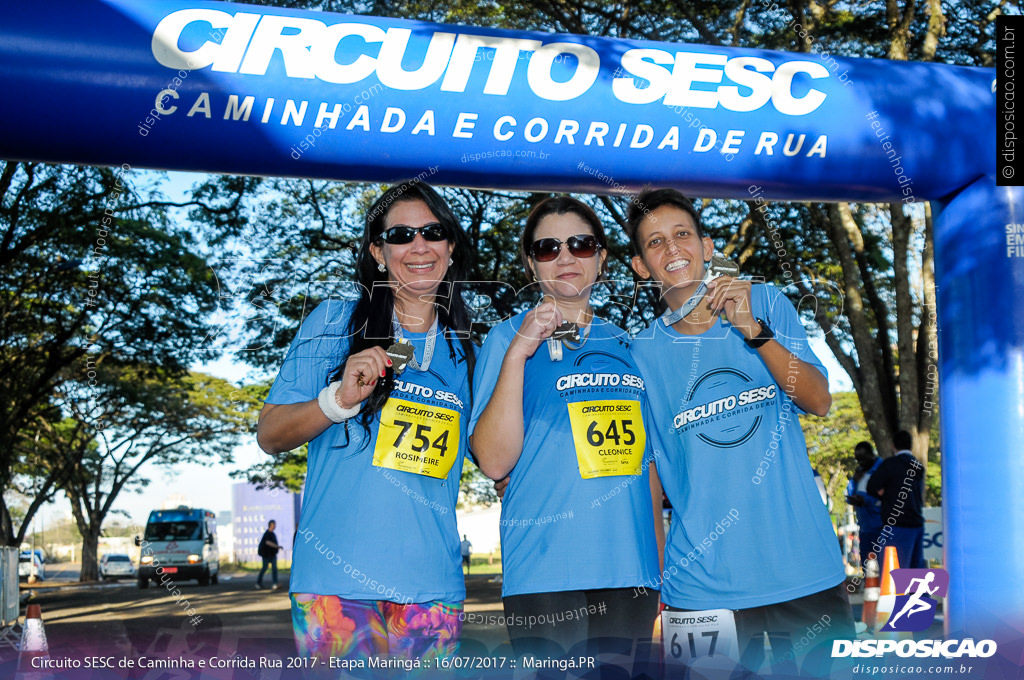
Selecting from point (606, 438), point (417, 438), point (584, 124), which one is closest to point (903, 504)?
point (584, 124)

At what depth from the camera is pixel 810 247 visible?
1092 cm

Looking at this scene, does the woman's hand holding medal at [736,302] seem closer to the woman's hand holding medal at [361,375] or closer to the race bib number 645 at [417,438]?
the race bib number 645 at [417,438]

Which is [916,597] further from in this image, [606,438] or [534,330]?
[534,330]

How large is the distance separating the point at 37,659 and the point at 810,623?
2359 millimetres

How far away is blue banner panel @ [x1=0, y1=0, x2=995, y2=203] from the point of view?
3.45 metres

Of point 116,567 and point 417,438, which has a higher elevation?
point 417,438

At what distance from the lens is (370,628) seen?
98.8 inches

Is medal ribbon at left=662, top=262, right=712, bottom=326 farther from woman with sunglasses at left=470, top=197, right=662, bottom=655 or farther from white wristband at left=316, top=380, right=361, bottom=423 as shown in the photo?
white wristband at left=316, top=380, right=361, bottom=423

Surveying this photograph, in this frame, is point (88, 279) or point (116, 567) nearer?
point (88, 279)

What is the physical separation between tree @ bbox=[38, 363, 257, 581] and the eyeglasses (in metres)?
13.1

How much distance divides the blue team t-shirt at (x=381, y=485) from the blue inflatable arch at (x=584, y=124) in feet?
3.84

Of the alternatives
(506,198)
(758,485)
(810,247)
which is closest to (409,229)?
(758,485)

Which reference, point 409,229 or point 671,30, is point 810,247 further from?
point 409,229

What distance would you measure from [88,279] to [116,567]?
25508mm
